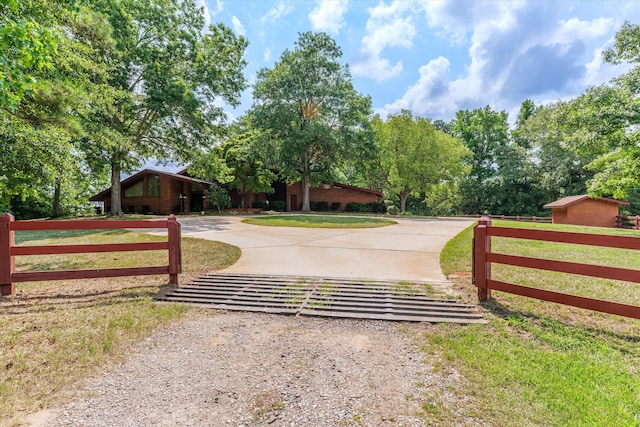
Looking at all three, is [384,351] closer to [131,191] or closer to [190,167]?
[190,167]

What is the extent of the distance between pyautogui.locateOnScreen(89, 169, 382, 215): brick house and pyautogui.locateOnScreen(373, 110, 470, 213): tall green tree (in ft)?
11.1

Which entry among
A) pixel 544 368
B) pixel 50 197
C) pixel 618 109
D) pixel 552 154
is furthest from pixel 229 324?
pixel 552 154

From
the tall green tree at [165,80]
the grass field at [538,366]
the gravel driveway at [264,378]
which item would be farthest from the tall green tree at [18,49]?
the tall green tree at [165,80]

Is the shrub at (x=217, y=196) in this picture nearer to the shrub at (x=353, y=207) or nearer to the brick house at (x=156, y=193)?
the brick house at (x=156, y=193)

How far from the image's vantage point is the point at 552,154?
100 ft

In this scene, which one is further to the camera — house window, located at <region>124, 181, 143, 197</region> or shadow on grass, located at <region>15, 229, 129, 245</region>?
house window, located at <region>124, 181, 143, 197</region>

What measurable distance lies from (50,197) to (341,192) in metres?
23.8

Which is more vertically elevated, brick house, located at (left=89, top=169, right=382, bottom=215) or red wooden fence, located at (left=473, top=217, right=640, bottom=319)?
brick house, located at (left=89, top=169, right=382, bottom=215)

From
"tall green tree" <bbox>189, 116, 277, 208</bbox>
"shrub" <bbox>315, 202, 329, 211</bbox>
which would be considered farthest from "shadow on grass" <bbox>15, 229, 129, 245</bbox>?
"shrub" <bbox>315, 202, 329, 211</bbox>

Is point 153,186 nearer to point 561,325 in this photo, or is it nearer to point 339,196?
point 339,196

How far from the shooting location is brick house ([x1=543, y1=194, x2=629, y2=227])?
67.4 ft

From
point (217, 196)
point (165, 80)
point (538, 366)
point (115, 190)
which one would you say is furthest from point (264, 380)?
point (217, 196)

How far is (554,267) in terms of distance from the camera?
11.5 feet

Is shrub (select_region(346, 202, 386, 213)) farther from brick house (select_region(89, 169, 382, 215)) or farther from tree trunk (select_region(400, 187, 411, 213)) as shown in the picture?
tree trunk (select_region(400, 187, 411, 213))
